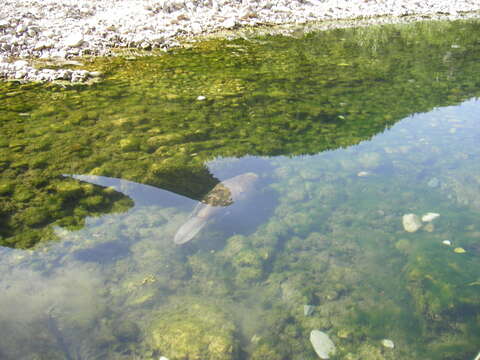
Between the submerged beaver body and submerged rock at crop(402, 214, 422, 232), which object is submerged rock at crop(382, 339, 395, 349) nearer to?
submerged rock at crop(402, 214, 422, 232)

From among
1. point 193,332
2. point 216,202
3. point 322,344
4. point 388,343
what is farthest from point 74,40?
point 388,343

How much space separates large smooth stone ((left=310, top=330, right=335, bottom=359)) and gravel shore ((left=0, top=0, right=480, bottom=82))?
771 centimetres

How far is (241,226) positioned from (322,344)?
1.38 metres

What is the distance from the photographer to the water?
7.43 ft

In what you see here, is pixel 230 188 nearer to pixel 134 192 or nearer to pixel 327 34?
pixel 134 192

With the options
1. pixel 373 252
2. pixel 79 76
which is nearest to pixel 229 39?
pixel 79 76

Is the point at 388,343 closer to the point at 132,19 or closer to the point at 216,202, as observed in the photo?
the point at 216,202

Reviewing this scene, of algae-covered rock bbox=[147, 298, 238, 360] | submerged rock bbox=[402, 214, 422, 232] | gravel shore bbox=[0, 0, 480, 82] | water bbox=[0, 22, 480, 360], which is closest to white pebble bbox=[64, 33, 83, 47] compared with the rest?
gravel shore bbox=[0, 0, 480, 82]

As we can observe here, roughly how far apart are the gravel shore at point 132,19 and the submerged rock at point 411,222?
756 cm

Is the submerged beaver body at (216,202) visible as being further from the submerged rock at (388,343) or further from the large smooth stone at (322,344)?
the submerged rock at (388,343)

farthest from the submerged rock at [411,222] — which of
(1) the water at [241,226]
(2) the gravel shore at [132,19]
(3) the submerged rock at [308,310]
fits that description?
(2) the gravel shore at [132,19]

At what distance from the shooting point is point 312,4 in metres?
17.8

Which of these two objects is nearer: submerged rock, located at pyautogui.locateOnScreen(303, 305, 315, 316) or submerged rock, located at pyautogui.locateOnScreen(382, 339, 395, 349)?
submerged rock, located at pyautogui.locateOnScreen(382, 339, 395, 349)

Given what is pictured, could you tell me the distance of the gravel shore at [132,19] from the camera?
10020mm
